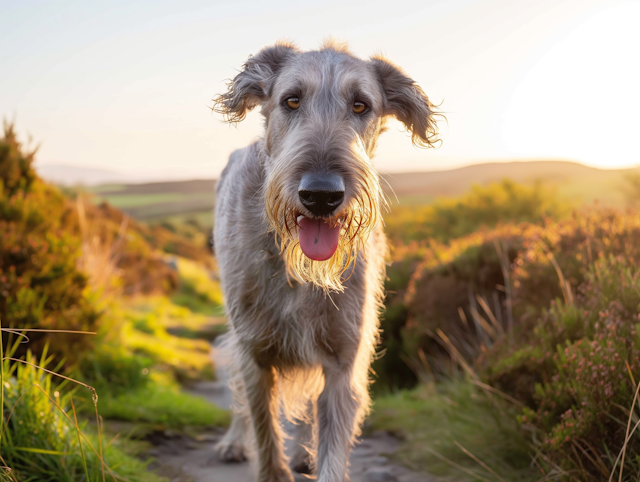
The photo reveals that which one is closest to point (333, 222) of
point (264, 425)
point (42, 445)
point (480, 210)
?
point (264, 425)

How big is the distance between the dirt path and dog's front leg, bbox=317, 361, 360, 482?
1140 mm

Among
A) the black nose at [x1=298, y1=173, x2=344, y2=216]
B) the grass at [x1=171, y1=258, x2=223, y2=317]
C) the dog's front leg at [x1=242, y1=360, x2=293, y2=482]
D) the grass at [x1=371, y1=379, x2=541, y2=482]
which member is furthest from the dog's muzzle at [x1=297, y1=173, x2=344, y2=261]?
the grass at [x1=171, y1=258, x2=223, y2=317]

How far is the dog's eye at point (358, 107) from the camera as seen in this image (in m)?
3.43

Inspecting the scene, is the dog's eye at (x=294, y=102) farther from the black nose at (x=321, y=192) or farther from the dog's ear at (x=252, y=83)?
the black nose at (x=321, y=192)

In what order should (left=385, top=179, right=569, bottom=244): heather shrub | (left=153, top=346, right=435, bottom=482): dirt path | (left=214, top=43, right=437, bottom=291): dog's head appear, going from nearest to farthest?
(left=214, top=43, right=437, bottom=291): dog's head → (left=153, top=346, right=435, bottom=482): dirt path → (left=385, top=179, right=569, bottom=244): heather shrub

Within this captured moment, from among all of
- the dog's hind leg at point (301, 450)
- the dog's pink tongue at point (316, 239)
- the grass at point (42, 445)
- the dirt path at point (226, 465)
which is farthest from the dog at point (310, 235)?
the grass at point (42, 445)

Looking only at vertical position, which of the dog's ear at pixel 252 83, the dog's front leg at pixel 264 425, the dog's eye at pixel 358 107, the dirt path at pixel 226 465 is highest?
the dog's ear at pixel 252 83

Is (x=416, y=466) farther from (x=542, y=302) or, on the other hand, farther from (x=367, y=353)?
(x=542, y=302)

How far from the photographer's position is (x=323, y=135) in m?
3.08

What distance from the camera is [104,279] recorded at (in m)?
7.85

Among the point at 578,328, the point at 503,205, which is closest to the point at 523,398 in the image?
the point at 578,328

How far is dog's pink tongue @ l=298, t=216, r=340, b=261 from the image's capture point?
2.96m

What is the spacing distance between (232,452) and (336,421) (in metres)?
1.85

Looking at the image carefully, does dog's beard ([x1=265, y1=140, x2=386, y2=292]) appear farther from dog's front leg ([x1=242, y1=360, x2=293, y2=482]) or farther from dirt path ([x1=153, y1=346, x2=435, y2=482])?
dirt path ([x1=153, y1=346, x2=435, y2=482])
